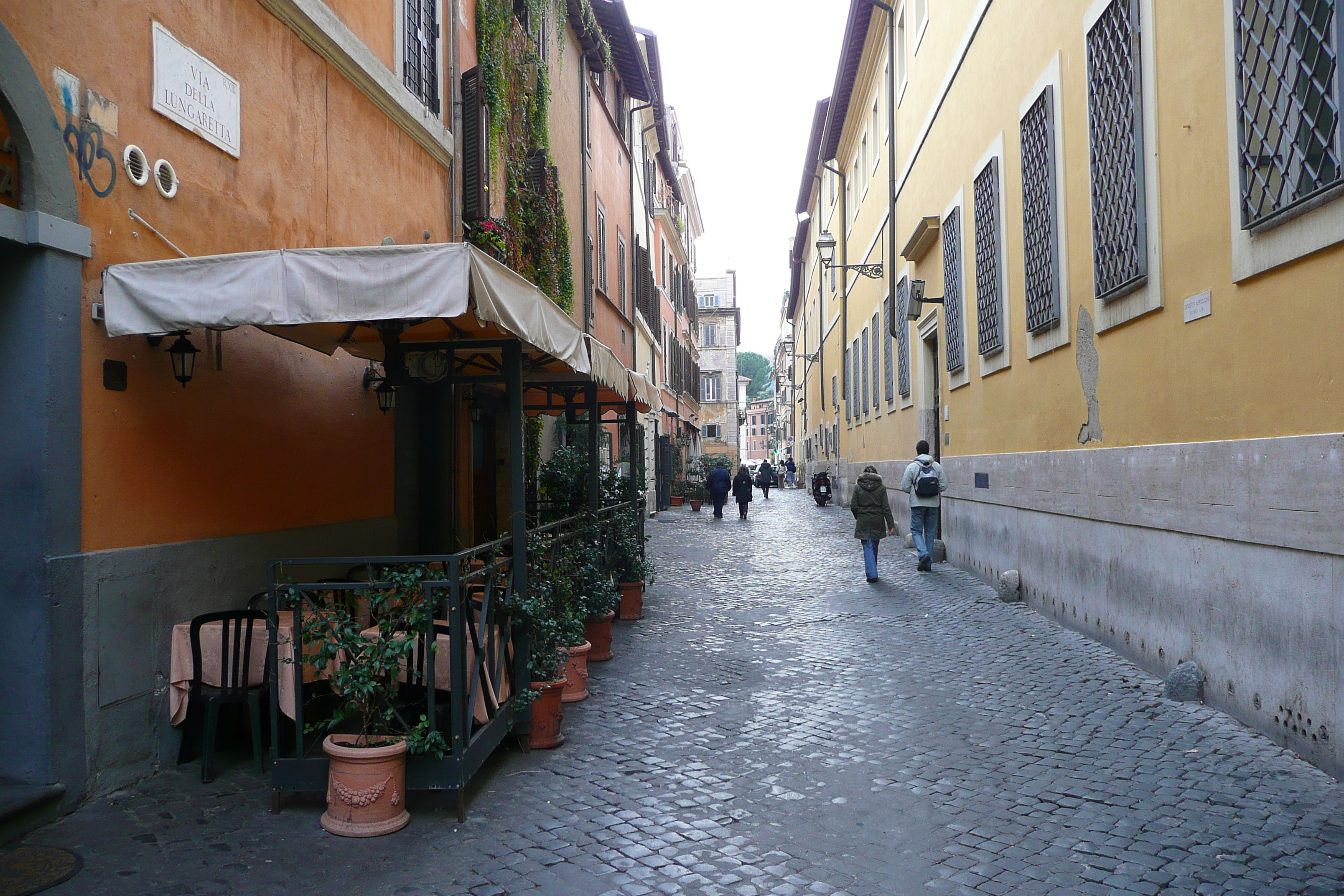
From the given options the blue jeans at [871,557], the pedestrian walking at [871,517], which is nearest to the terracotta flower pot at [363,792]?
the pedestrian walking at [871,517]

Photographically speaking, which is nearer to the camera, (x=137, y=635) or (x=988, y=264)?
(x=137, y=635)

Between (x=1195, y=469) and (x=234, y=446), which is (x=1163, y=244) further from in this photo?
(x=234, y=446)

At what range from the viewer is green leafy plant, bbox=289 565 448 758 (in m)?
4.01

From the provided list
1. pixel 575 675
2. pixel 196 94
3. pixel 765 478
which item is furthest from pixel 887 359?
pixel 765 478

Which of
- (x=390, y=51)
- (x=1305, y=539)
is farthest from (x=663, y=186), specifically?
(x=1305, y=539)

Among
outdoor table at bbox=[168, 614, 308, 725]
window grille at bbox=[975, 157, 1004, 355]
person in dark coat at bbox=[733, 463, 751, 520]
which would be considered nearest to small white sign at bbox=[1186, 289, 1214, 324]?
window grille at bbox=[975, 157, 1004, 355]

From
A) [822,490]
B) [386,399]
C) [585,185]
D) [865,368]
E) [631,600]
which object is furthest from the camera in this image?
[822,490]

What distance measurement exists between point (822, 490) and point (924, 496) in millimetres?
17910

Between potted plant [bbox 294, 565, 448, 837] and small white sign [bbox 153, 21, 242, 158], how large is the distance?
2.91 m

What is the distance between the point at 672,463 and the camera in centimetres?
Result: 3362

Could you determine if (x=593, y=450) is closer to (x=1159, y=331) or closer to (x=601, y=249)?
(x=1159, y=331)

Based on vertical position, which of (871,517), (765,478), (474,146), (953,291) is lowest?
(871,517)

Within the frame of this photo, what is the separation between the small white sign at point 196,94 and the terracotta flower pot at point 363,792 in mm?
3551

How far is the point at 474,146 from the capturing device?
31.1ft
